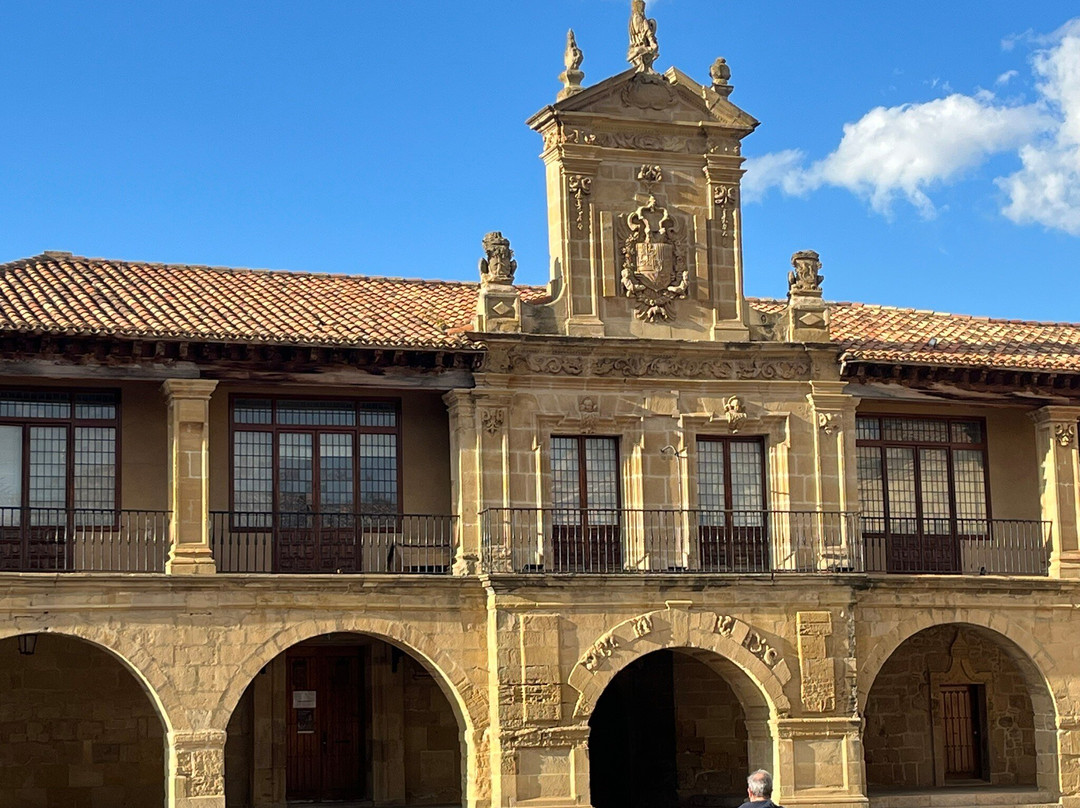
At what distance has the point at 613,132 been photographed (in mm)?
27000

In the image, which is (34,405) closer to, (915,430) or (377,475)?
(377,475)

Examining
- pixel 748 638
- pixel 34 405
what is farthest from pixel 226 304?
pixel 748 638

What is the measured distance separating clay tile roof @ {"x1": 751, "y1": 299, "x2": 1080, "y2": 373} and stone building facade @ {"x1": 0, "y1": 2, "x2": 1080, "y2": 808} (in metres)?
0.13

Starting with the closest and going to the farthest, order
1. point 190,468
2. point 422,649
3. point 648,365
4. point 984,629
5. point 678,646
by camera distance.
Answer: point 190,468 → point 422,649 → point 678,646 → point 648,365 → point 984,629

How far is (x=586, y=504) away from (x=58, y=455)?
24.0 feet

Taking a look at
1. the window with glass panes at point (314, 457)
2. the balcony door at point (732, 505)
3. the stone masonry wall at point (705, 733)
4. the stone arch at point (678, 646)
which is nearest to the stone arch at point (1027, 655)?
the stone arch at point (678, 646)

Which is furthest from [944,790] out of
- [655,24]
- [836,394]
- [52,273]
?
[52,273]

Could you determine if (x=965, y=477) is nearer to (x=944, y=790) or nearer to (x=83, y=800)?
(x=944, y=790)

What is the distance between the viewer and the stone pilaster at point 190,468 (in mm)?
24297

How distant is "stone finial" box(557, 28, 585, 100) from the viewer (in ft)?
88.0

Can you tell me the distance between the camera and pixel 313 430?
25.9 meters

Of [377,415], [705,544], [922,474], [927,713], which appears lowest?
[927,713]

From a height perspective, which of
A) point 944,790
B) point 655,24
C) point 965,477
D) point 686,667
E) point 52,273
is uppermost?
point 655,24

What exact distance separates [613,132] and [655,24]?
1.81m
